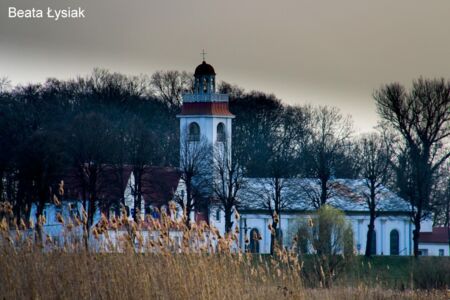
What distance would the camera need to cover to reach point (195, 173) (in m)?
72.4

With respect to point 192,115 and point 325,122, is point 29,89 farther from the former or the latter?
point 325,122

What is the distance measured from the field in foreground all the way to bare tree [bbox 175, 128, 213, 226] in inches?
1722

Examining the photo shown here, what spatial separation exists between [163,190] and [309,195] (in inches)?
362

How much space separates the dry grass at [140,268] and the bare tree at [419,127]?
44.4 metres

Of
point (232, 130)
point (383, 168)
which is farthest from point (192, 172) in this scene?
point (232, 130)

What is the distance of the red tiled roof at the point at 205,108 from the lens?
9038cm

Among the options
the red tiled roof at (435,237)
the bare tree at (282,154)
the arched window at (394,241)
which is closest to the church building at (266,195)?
the arched window at (394,241)

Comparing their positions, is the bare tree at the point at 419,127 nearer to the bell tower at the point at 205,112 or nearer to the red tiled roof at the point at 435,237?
the red tiled roof at the point at 435,237

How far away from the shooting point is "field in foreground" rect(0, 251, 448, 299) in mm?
20969

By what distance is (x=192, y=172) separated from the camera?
7200 cm

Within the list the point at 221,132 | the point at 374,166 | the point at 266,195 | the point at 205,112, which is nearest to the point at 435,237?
the point at 374,166

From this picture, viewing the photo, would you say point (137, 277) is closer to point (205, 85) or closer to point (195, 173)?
point (195, 173)

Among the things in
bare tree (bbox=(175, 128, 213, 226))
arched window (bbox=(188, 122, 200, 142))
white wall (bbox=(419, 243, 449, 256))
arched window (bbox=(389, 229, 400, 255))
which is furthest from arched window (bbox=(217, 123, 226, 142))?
white wall (bbox=(419, 243, 449, 256))

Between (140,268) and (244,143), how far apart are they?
6458 centimetres
